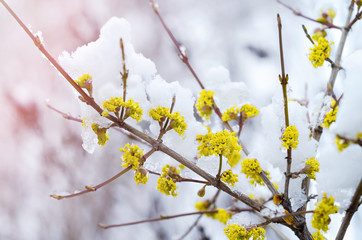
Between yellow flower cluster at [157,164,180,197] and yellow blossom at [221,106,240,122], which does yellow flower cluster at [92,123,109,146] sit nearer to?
yellow flower cluster at [157,164,180,197]

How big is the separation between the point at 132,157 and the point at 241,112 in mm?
520

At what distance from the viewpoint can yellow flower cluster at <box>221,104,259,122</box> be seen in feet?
3.81

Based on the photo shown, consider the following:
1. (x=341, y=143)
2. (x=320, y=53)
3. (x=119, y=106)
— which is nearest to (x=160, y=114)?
(x=119, y=106)

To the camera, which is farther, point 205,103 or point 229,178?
point 205,103

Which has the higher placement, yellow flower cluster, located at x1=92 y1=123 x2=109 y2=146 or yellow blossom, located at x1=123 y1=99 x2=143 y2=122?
yellow blossom, located at x1=123 y1=99 x2=143 y2=122

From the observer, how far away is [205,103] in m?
1.21

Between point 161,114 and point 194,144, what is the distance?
16cm

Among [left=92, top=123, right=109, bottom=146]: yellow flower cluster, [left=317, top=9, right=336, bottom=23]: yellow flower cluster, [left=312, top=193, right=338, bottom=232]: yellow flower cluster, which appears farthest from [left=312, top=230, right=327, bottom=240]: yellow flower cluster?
[left=317, top=9, right=336, bottom=23]: yellow flower cluster

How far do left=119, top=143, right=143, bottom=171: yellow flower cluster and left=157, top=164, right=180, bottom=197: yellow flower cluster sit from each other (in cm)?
12

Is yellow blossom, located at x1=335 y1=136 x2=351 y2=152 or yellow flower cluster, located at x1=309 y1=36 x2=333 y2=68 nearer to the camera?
yellow blossom, located at x1=335 y1=136 x2=351 y2=152

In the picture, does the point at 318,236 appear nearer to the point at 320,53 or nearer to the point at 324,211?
the point at 324,211

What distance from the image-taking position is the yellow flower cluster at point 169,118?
0.92 metres

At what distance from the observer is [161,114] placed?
925 millimetres

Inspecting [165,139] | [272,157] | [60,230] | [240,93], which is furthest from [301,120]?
[60,230]
